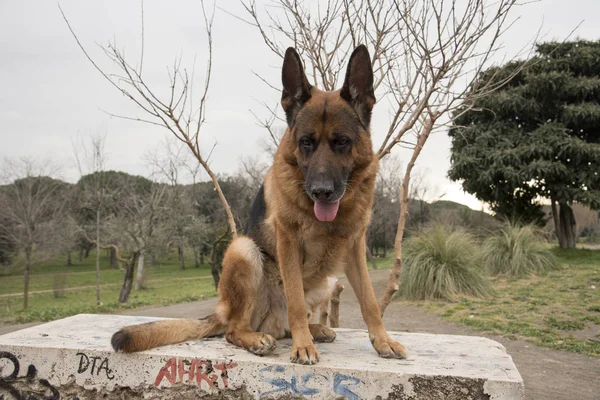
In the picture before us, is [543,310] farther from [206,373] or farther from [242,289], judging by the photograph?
[206,373]

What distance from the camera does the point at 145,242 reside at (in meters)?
23.9

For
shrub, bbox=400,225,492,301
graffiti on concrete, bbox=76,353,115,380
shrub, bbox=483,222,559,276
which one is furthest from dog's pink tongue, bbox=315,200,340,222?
shrub, bbox=483,222,559,276

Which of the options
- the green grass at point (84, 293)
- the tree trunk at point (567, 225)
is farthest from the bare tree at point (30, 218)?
the tree trunk at point (567, 225)

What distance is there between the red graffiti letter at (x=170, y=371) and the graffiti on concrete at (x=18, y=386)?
757 mm

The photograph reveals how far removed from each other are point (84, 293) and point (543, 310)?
24.3 metres

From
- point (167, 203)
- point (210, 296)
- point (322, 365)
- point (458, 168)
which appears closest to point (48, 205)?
point (167, 203)

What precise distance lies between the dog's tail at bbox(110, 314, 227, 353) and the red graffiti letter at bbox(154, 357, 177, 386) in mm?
227

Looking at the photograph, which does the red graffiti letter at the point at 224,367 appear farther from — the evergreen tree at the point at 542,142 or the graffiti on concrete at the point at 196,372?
the evergreen tree at the point at 542,142

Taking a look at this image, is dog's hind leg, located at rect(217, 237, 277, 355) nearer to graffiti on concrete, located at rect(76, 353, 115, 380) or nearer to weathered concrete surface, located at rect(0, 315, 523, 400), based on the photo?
weathered concrete surface, located at rect(0, 315, 523, 400)

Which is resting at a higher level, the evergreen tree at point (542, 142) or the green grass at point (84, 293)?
the evergreen tree at point (542, 142)

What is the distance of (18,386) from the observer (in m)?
3.41

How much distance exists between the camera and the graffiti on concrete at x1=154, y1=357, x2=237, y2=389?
3.08 metres

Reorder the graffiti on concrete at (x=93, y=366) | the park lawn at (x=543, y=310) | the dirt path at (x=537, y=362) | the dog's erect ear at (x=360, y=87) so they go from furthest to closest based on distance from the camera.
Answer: the park lawn at (x=543, y=310) < the dirt path at (x=537, y=362) < the graffiti on concrete at (x=93, y=366) < the dog's erect ear at (x=360, y=87)

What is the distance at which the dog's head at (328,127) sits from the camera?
280 cm
